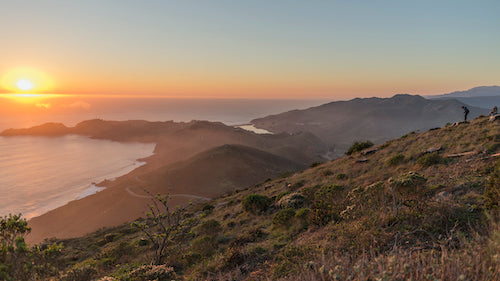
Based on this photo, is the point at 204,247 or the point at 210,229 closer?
the point at 204,247

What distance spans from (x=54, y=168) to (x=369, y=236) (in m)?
139

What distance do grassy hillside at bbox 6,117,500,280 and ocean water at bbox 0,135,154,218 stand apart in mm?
74888

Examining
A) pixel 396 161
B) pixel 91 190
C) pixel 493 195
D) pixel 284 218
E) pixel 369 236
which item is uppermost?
pixel 493 195

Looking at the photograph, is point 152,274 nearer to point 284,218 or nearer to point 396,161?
point 284,218

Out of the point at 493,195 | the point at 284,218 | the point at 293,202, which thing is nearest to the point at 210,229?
the point at 284,218

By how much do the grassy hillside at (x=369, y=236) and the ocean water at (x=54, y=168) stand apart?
246 feet

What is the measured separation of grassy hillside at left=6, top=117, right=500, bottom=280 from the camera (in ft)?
11.9

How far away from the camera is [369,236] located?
636 centimetres

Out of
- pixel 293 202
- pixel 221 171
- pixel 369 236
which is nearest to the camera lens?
pixel 369 236

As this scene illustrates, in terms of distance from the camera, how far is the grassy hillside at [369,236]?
3634 millimetres

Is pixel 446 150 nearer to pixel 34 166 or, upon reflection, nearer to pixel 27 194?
pixel 27 194

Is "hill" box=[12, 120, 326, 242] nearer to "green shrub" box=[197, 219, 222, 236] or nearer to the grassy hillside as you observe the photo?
"green shrub" box=[197, 219, 222, 236]

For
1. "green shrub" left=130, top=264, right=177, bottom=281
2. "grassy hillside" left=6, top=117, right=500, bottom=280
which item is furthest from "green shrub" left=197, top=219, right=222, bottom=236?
"green shrub" left=130, top=264, right=177, bottom=281

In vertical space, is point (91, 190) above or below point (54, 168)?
below
